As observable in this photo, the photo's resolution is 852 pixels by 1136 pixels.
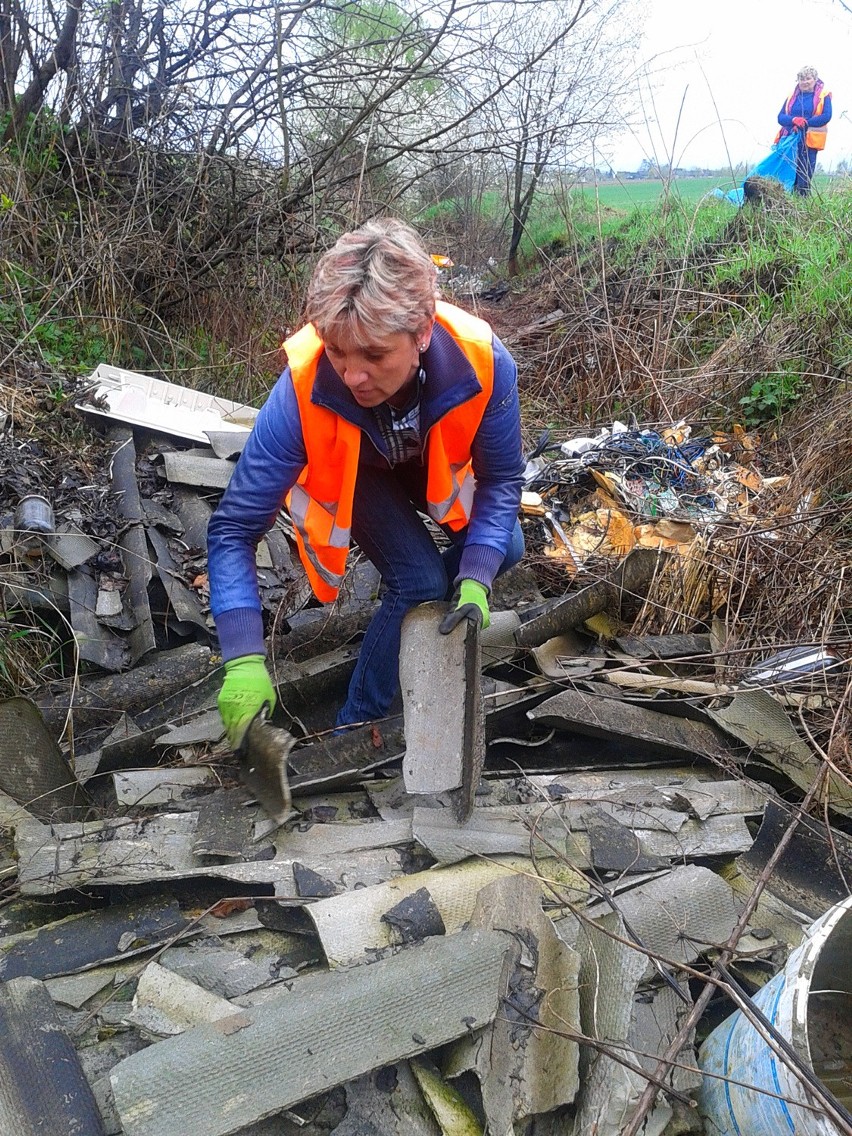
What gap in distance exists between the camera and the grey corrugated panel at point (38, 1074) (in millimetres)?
1677

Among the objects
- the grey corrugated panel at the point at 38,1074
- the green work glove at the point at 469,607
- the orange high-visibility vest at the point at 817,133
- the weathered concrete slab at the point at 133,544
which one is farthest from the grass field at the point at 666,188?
the grey corrugated panel at the point at 38,1074

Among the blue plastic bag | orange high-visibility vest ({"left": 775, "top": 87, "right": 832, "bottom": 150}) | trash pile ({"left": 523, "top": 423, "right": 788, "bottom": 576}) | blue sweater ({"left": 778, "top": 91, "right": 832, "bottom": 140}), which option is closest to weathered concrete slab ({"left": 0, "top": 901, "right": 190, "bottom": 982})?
trash pile ({"left": 523, "top": 423, "right": 788, "bottom": 576})

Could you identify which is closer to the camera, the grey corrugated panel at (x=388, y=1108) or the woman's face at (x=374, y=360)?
the grey corrugated panel at (x=388, y=1108)

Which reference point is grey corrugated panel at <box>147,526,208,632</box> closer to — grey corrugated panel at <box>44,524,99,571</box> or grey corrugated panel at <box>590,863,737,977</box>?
grey corrugated panel at <box>44,524,99,571</box>

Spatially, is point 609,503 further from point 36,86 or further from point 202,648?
point 36,86

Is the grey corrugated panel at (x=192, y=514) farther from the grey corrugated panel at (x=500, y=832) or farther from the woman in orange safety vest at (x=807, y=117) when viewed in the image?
the woman in orange safety vest at (x=807, y=117)

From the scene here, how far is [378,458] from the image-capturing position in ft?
8.68

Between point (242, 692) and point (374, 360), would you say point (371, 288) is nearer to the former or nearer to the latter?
point (374, 360)

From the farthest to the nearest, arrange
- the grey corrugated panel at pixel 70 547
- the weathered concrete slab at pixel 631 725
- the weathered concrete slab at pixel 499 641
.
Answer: the grey corrugated panel at pixel 70 547 → the weathered concrete slab at pixel 499 641 → the weathered concrete slab at pixel 631 725

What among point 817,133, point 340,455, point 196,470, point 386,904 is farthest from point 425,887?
point 817,133

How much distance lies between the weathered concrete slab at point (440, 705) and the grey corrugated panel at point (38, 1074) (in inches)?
44.0

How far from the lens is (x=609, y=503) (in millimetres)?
4656

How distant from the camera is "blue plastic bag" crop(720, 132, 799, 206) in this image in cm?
856

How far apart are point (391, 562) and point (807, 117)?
29.4ft
